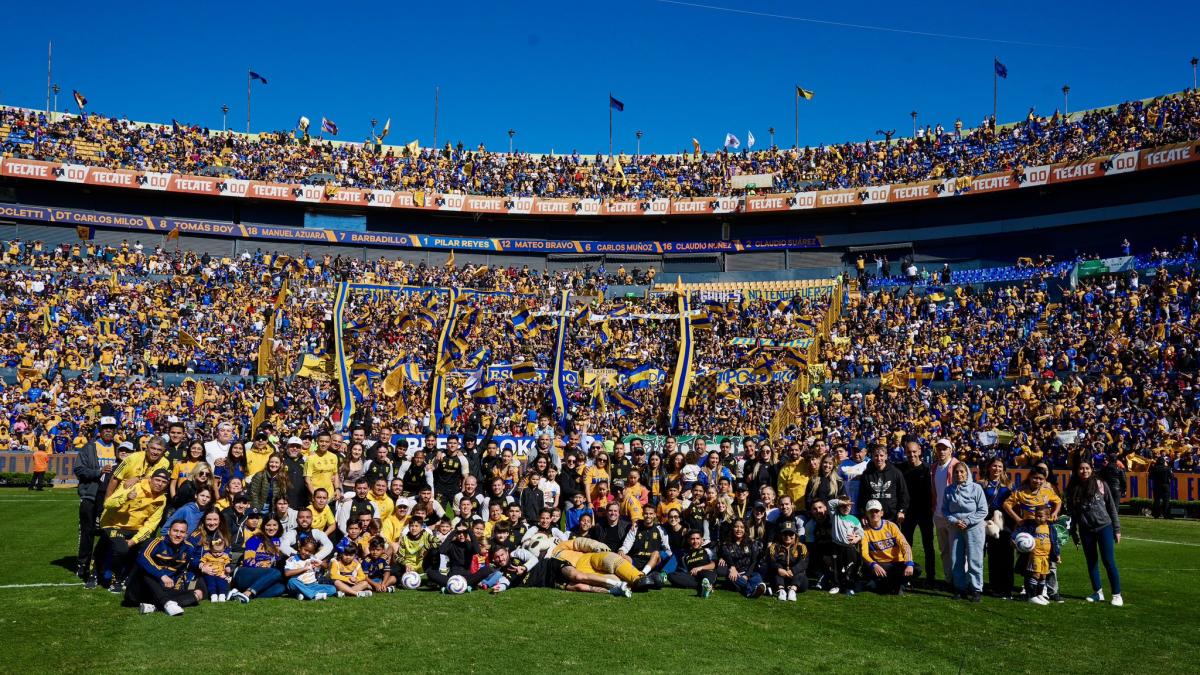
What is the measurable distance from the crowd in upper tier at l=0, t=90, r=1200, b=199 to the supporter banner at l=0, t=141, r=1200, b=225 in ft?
3.50

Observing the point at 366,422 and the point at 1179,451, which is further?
the point at 1179,451

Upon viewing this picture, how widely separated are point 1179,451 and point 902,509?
15.5 meters

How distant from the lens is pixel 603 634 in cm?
868

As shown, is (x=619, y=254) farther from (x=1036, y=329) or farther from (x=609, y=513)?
(x=609, y=513)

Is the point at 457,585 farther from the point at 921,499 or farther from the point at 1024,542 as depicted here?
the point at 1024,542

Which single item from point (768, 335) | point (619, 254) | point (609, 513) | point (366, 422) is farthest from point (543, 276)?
point (609, 513)

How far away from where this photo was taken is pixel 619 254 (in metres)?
51.9

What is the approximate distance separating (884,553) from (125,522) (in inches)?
320

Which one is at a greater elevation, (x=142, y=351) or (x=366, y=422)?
(x=142, y=351)

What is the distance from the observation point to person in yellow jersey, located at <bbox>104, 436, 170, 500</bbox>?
34.9 ft

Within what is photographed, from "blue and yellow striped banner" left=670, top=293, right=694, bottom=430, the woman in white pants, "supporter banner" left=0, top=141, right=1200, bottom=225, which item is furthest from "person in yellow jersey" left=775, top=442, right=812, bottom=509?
"supporter banner" left=0, top=141, right=1200, bottom=225

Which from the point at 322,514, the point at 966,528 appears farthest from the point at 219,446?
the point at 966,528

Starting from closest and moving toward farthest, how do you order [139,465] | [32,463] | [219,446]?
[139,465]
[219,446]
[32,463]

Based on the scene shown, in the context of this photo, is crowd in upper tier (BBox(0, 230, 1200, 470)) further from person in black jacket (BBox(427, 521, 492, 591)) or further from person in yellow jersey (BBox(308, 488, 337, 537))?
person in black jacket (BBox(427, 521, 492, 591))
